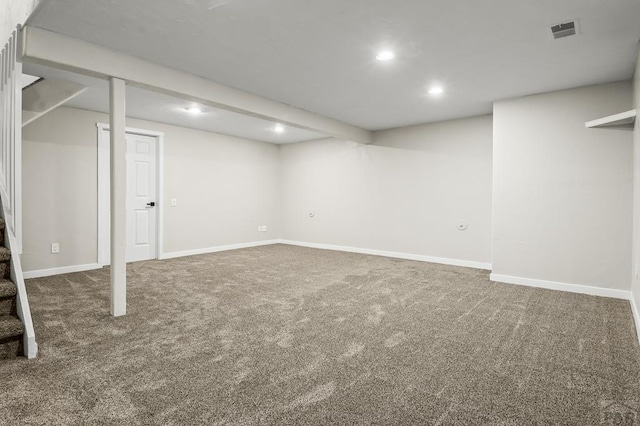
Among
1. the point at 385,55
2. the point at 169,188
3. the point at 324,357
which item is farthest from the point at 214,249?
the point at 385,55

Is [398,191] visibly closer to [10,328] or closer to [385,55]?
[385,55]

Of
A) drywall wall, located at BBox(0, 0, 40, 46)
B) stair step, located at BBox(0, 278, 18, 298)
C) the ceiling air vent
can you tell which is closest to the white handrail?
stair step, located at BBox(0, 278, 18, 298)

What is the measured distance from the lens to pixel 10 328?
2.20 meters

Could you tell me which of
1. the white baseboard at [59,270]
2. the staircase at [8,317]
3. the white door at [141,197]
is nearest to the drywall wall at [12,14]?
the staircase at [8,317]

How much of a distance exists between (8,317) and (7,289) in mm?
203

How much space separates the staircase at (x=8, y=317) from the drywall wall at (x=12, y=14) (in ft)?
5.87

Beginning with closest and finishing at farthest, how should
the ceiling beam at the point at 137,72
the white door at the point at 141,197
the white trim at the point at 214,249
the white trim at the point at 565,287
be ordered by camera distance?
1. the ceiling beam at the point at 137,72
2. the white trim at the point at 565,287
3. the white door at the point at 141,197
4. the white trim at the point at 214,249

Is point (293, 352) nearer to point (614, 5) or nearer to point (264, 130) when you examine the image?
point (614, 5)

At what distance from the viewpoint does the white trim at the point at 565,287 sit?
372 centimetres

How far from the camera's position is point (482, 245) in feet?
17.3

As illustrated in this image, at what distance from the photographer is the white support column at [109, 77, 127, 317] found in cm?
304

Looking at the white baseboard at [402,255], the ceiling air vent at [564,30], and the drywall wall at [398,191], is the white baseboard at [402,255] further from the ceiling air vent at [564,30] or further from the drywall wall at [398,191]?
the ceiling air vent at [564,30]

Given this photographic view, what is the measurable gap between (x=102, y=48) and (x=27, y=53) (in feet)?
1.79

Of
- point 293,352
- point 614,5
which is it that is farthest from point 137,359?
point 614,5
